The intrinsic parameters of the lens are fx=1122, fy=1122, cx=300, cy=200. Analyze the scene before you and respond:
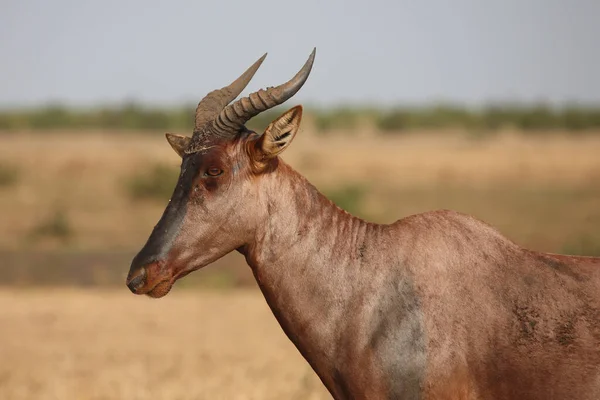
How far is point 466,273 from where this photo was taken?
7270 mm

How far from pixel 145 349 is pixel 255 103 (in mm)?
9946

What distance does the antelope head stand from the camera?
7.32 metres

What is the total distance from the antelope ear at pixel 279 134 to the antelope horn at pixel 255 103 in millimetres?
119

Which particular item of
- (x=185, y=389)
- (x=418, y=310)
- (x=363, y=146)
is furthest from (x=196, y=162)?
(x=363, y=146)

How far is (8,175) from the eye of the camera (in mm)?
41750

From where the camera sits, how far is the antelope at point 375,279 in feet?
22.9

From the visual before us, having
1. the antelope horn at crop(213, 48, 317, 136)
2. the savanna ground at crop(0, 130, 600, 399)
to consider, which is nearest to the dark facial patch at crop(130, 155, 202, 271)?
the antelope horn at crop(213, 48, 317, 136)

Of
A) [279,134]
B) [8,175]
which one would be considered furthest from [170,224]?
[8,175]

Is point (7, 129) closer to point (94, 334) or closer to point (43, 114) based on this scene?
point (43, 114)

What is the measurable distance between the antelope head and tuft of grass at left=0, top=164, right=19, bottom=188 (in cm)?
3460

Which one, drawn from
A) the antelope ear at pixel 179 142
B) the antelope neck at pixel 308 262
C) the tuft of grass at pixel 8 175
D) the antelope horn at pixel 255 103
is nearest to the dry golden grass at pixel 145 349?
the antelope ear at pixel 179 142

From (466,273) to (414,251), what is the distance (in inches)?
14.8

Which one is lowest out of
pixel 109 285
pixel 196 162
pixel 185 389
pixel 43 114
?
pixel 43 114

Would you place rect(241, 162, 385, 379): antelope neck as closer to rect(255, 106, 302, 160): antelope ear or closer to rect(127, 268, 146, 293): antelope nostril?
rect(255, 106, 302, 160): antelope ear
